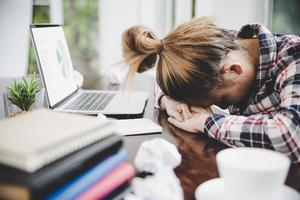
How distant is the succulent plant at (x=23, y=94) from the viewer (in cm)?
89

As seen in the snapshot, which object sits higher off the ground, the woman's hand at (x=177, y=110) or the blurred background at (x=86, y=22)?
the blurred background at (x=86, y=22)

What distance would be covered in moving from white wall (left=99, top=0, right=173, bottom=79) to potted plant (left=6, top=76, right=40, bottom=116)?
6.61ft

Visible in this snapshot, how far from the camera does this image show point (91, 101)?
1.18m

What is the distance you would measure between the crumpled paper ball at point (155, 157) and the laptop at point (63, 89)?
18.5 inches

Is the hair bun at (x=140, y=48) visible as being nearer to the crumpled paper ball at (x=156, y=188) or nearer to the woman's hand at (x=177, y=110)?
the woman's hand at (x=177, y=110)

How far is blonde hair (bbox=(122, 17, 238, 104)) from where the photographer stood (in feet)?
2.84

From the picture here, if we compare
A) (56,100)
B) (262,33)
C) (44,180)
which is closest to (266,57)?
(262,33)

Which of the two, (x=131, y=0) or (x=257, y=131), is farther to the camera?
(x=131, y=0)

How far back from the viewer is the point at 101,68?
122 inches

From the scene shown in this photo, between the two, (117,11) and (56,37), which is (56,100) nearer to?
(56,37)

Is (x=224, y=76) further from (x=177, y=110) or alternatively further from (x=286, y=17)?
(x=286, y=17)

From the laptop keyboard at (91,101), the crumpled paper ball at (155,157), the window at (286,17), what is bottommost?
the laptop keyboard at (91,101)

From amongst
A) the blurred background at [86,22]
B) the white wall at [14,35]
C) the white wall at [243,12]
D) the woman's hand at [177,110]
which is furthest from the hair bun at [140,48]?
the white wall at [14,35]

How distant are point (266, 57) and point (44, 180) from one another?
0.76m
